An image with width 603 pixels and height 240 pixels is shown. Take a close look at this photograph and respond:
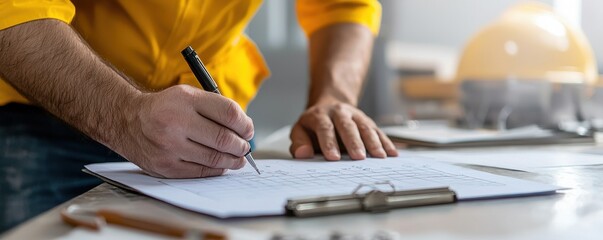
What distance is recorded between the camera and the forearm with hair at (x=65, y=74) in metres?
0.76

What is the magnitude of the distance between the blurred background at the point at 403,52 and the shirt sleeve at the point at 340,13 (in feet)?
2.75

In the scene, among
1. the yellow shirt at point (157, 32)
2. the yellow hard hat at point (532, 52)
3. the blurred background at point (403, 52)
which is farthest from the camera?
the blurred background at point (403, 52)

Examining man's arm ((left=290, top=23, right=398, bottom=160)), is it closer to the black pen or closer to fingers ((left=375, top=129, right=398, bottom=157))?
fingers ((left=375, top=129, right=398, bottom=157))

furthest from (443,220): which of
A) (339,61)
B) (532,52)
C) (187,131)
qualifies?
(532,52)

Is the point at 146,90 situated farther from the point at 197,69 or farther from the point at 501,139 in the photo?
the point at 501,139

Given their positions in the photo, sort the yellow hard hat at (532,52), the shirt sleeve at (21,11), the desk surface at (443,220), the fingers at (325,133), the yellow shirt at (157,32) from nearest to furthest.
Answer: the desk surface at (443,220), the shirt sleeve at (21,11), the fingers at (325,133), the yellow shirt at (157,32), the yellow hard hat at (532,52)

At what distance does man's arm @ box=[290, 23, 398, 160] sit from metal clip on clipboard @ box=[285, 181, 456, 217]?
12.6 inches

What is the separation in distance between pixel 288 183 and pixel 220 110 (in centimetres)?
10

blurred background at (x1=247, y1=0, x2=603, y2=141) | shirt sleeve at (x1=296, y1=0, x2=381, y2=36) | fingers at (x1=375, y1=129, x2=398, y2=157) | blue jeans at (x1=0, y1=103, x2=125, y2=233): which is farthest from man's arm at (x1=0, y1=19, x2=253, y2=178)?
blurred background at (x1=247, y1=0, x2=603, y2=141)

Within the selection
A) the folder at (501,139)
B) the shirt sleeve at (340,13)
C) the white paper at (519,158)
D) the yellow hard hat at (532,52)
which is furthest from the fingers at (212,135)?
the yellow hard hat at (532,52)

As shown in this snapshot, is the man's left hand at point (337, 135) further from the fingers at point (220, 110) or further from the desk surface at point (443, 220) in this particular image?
the desk surface at point (443, 220)

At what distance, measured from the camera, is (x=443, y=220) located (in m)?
0.51

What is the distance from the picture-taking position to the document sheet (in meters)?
0.55

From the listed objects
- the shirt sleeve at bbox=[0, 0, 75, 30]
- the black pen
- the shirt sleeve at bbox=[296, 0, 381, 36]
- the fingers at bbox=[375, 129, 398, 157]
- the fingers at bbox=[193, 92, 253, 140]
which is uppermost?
the shirt sleeve at bbox=[296, 0, 381, 36]
